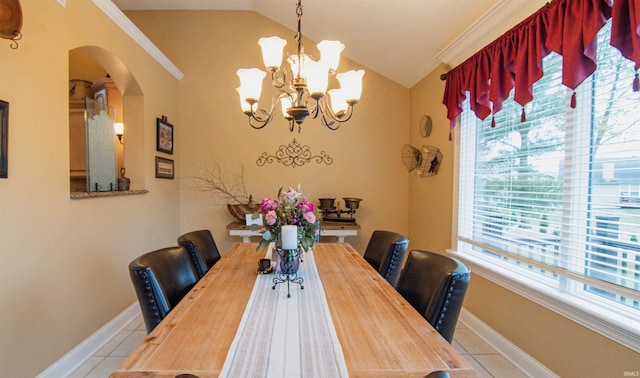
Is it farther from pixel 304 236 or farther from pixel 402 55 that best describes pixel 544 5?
pixel 304 236

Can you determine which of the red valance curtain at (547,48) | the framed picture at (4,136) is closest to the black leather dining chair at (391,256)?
the red valance curtain at (547,48)

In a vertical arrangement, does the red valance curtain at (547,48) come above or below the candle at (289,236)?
above

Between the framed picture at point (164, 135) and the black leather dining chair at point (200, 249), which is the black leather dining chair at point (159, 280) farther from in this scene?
the framed picture at point (164, 135)

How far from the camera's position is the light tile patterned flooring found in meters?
2.00

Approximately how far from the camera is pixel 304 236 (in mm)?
1684

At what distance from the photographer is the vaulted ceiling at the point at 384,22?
248 centimetres

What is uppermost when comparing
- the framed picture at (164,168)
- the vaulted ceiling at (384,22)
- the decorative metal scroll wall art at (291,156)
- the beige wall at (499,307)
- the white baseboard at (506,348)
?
the vaulted ceiling at (384,22)

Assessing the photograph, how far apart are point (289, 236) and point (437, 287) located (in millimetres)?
753

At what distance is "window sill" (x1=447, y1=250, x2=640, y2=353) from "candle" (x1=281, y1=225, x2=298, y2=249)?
1560 millimetres

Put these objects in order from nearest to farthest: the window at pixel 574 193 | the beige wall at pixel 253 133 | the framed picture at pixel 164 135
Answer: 1. the window at pixel 574 193
2. the framed picture at pixel 164 135
3. the beige wall at pixel 253 133

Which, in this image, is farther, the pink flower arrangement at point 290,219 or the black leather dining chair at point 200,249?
the black leather dining chair at point 200,249

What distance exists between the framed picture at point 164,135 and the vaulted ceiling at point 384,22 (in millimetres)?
1532

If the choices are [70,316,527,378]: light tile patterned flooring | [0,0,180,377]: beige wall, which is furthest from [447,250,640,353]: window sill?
[0,0,180,377]: beige wall

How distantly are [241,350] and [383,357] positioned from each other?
0.45 metres
